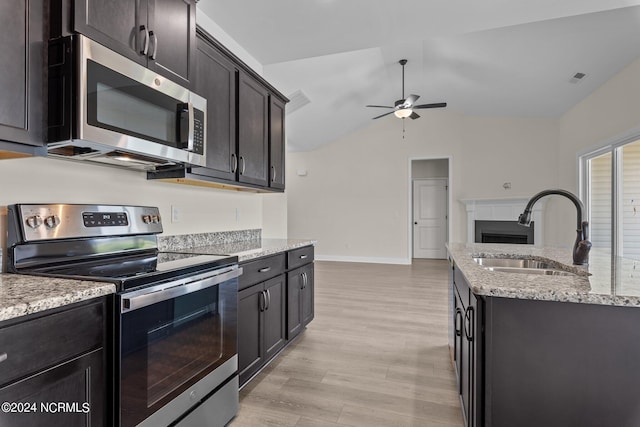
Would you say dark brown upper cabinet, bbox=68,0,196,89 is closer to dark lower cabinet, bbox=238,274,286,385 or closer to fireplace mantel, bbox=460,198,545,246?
dark lower cabinet, bbox=238,274,286,385

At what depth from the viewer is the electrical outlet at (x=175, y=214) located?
2307mm

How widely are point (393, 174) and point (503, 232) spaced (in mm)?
2510

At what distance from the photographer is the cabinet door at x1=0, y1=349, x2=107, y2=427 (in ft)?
2.96

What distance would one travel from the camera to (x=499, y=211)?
670cm

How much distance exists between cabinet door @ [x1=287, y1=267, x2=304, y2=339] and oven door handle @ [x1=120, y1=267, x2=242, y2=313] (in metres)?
1.02

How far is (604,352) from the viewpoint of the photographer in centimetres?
109

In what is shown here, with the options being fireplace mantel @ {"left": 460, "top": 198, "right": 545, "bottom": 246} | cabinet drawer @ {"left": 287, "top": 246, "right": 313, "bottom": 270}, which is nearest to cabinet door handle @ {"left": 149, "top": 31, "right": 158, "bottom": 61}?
cabinet drawer @ {"left": 287, "top": 246, "right": 313, "bottom": 270}

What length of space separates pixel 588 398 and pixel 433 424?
0.96 meters

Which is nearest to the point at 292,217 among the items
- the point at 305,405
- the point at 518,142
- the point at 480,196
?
the point at 480,196

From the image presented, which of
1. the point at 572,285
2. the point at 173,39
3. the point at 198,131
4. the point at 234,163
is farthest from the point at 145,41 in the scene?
the point at 572,285

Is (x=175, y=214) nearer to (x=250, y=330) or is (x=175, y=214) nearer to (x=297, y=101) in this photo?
(x=250, y=330)

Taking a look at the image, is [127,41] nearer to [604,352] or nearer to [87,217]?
[87,217]

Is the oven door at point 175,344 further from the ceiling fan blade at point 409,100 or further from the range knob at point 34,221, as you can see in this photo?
the ceiling fan blade at point 409,100

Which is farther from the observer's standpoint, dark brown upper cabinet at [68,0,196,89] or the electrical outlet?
the electrical outlet
